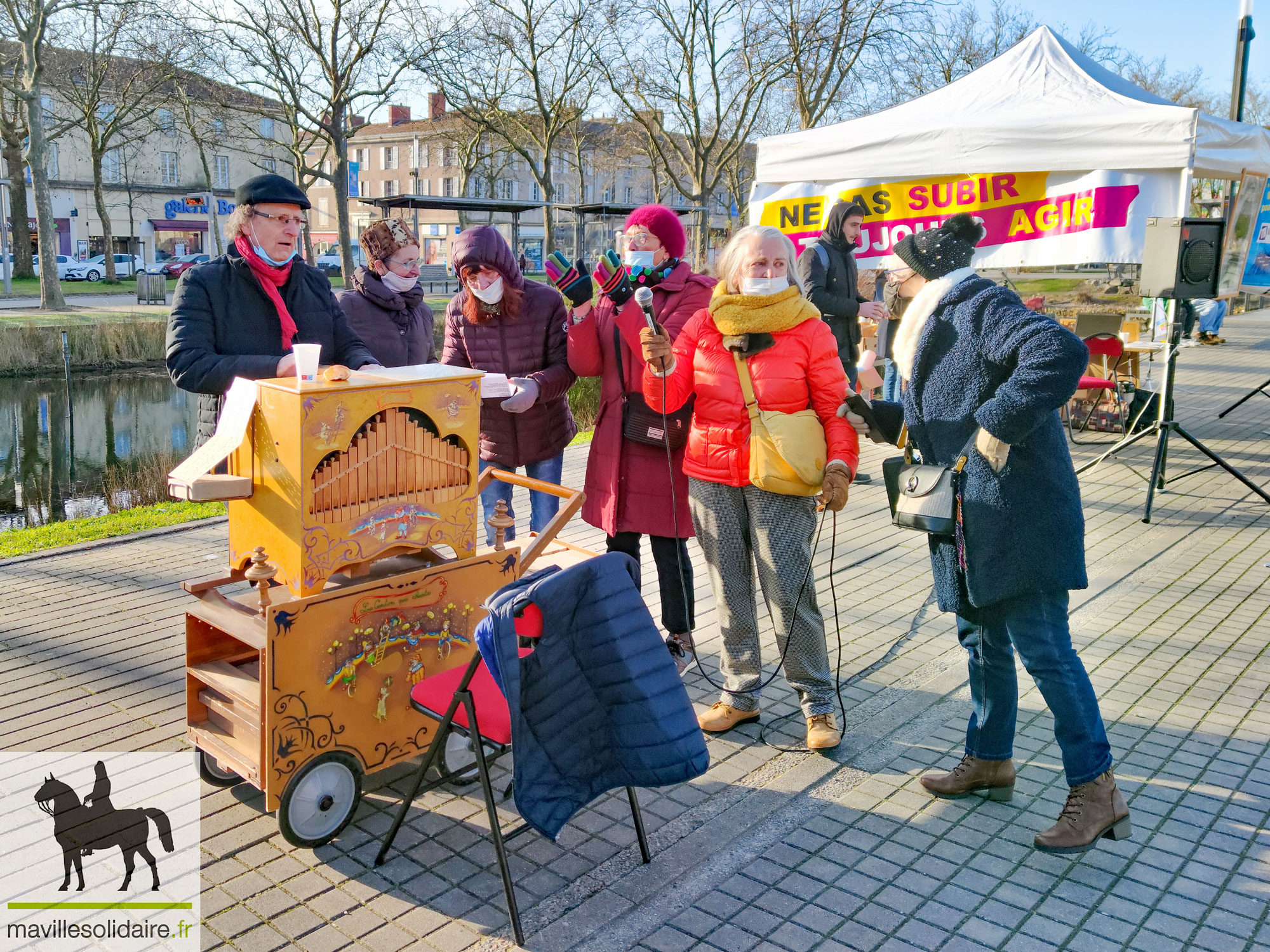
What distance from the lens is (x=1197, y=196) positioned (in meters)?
11.1

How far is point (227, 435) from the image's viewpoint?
3260 millimetres

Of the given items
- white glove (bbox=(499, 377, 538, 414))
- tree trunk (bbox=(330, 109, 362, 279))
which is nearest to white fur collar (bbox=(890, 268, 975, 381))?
white glove (bbox=(499, 377, 538, 414))

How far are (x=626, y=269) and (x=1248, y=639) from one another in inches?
140

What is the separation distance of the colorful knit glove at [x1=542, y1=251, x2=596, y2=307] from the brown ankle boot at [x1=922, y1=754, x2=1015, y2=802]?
2274 mm

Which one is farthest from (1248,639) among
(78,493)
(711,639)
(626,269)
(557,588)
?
(78,493)

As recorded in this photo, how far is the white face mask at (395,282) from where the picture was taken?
5.21m

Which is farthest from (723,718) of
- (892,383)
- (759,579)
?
(892,383)

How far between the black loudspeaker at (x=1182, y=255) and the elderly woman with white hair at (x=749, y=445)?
4.30 meters

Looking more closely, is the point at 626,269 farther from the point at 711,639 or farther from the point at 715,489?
the point at 711,639

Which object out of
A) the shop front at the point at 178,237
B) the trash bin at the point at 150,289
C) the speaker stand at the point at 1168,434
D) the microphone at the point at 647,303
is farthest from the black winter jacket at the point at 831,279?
the shop front at the point at 178,237

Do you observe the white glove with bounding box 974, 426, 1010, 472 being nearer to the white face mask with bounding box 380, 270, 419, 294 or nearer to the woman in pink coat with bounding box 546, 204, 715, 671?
the woman in pink coat with bounding box 546, 204, 715, 671

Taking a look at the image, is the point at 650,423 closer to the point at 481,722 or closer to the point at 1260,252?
the point at 481,722

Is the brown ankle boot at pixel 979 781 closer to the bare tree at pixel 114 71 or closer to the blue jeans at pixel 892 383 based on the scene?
the blue jeans at pixel 892 383

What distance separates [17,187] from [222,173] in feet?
92.2
